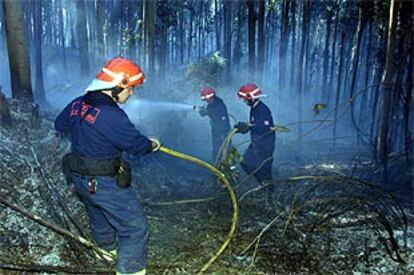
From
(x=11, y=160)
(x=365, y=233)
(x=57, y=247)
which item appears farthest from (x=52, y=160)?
(x=365, y=233)

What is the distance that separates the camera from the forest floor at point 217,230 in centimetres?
420

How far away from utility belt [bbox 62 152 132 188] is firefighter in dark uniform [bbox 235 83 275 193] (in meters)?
3.54

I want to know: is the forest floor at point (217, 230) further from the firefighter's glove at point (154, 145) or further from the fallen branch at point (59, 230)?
the firefighter's glove at point (154, 145)

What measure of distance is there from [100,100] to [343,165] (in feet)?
31.8

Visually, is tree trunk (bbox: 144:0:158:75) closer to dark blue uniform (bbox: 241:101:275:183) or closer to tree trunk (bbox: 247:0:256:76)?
tree trunk (bbox: 247:0:256:76)

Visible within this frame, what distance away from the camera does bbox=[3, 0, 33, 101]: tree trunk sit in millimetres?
7766

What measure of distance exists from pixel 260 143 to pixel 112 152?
13.3 ft

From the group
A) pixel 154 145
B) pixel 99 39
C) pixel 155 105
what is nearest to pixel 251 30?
pixel 155 105

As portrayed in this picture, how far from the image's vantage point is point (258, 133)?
7172 millimetres

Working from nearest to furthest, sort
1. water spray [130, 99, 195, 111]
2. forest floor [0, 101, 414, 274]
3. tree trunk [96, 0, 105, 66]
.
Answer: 1. forest floor [0, 101, 414, 274]
2. water spray [130, 99, 195, 111]
3. tree trunk [96, 0, 105, 66]

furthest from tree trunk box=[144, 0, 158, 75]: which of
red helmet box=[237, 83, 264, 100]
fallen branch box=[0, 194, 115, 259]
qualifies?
fallen branch box=[0, 194, 115, 259]

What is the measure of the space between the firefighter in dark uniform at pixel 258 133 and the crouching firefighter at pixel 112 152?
3.52 meters

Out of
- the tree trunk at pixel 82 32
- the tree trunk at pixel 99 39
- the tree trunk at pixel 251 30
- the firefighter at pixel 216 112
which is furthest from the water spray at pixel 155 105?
the tree trunk at pixel 99 39

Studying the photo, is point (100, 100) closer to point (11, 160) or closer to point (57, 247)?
point (57, 247)
